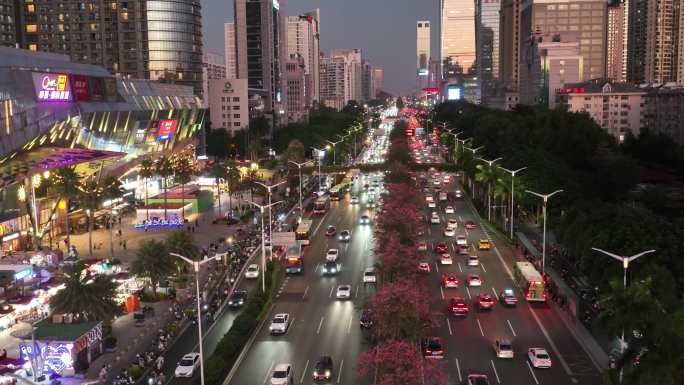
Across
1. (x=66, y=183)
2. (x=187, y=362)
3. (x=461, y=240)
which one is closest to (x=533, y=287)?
(x=461, y=240)

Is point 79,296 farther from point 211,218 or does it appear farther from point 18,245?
point 211,218

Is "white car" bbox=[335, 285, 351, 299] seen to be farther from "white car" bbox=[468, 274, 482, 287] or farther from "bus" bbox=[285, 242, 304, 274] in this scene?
"white car" bbox=[468, 274, 482, 287]

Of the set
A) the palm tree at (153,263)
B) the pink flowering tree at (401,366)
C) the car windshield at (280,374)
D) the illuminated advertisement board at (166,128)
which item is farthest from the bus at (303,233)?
the illuminated advertisement board at (166,128)

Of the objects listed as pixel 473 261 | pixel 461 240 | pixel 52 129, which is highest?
pixel 52 129

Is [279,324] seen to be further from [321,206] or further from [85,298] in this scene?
[321,206]

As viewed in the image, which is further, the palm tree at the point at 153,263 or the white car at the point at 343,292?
the white car at the point at 343,292

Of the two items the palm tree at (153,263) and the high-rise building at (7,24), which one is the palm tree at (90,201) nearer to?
the palm tree at (153,263)

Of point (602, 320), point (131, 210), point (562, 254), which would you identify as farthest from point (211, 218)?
point (602, 320)
